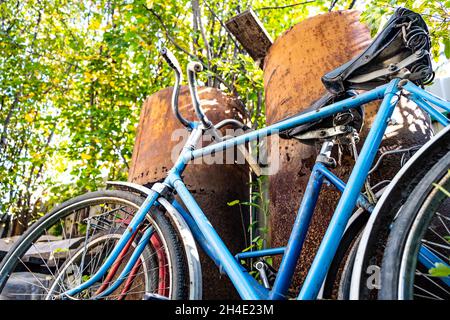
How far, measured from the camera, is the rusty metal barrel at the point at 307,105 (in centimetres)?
191

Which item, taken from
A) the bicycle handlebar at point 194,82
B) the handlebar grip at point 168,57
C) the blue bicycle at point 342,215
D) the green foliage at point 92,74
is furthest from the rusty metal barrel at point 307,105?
the green foliage at point 92,74

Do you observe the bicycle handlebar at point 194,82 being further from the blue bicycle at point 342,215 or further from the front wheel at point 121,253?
the front wheel at point 121,253

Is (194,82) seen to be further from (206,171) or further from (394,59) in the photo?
(394,59)

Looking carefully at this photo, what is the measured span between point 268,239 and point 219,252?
27.5 inches

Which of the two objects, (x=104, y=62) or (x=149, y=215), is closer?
(x=149, y=215)

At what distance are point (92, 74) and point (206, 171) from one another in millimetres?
3736

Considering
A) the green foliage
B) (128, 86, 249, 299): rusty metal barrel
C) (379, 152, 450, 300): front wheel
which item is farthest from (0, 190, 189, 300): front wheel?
the green foliage

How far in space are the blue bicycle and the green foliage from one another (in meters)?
2.21

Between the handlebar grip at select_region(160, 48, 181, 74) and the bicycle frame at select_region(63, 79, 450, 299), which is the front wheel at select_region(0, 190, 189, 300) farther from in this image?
the handlebar grip at select_region(160, 48, 181, 74)

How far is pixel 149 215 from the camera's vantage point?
185 cm

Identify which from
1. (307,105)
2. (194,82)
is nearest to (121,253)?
Result: (194,82)

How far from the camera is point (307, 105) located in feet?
7.29
